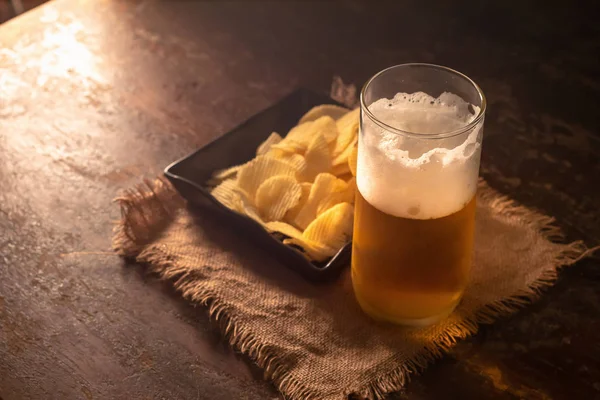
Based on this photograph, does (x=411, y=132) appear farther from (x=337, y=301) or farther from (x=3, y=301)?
(x=3, y=301)

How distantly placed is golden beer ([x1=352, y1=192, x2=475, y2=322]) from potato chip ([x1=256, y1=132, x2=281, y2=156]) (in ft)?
0.74

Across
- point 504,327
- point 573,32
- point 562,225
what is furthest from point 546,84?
point 504,327

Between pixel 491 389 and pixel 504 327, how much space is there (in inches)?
3.1

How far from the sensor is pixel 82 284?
769 millimetres

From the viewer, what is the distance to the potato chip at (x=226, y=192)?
798 millimetres

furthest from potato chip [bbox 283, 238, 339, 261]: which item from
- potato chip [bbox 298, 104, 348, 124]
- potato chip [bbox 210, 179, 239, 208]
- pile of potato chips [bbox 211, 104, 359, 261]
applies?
potato chip [bbox 298, 104, 348, 124]

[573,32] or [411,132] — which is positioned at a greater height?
[411,132]

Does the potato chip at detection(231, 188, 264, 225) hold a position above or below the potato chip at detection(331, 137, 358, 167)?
below

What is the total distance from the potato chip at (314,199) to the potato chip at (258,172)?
0.04 m

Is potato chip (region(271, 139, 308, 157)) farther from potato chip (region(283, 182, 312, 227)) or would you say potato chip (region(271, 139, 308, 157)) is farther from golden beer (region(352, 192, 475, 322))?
golden beer (region(352, 192, 475, 322))

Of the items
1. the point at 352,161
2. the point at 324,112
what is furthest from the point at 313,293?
the point at 324,112

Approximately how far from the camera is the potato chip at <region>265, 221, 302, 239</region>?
0.74 metres

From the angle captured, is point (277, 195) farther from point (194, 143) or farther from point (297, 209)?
point (194, 143)

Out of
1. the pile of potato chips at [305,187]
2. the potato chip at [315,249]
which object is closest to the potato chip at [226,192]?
the pile of potato chips at [305,187]
